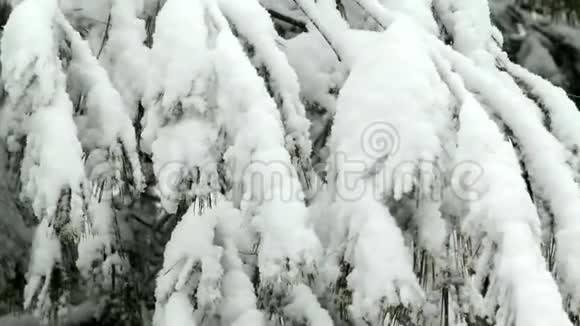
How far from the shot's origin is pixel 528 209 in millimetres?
1028

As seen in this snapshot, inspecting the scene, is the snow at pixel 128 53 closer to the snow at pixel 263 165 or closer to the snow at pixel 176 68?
the snow at pixel 176 68

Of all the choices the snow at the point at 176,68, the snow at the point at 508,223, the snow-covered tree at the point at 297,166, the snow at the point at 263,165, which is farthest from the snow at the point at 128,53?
the snow at the point at 508,223

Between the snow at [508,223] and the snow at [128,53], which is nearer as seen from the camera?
the snow at [508,223]

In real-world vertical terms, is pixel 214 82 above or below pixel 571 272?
above

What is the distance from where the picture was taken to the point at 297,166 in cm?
128

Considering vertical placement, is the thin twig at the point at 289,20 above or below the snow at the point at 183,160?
below

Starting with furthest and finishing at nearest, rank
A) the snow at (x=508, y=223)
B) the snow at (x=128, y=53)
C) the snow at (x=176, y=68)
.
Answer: the snow at (x=128, y=53)
the snow at (x=176, y=68)
the snow at (x=508, y=223)

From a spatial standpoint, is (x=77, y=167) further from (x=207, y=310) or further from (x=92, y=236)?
(x=207, y=310)

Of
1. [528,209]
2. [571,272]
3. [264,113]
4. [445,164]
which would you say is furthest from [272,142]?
[571,272]

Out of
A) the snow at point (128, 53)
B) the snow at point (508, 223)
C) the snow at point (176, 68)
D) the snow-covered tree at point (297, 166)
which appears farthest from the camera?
the snow at point (128, 53)

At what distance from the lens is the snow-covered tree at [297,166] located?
106 cm

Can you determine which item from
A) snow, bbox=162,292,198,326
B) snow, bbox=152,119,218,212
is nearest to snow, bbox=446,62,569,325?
snow, bbox=152,119,218,212

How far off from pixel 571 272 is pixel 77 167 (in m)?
0.85

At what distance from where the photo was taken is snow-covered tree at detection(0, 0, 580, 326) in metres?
1.06
